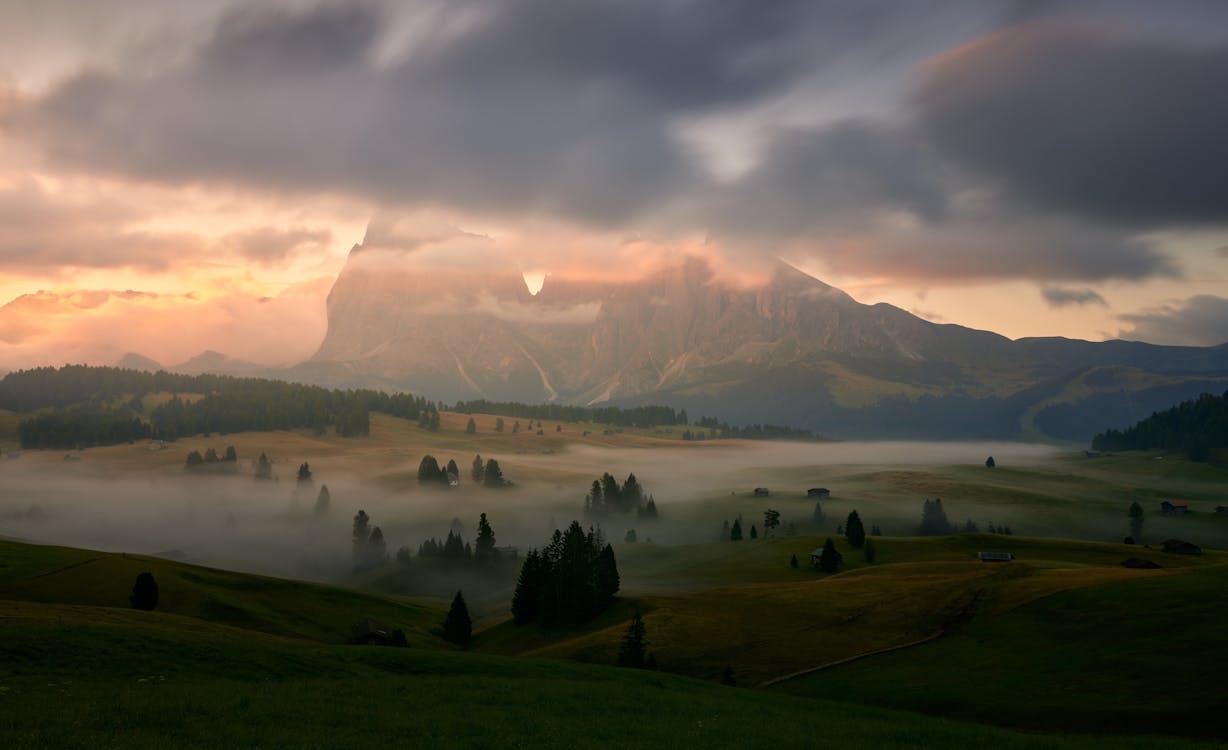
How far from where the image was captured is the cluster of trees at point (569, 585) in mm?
100812

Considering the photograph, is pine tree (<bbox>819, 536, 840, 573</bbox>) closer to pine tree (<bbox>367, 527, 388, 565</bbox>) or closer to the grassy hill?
the grassy hill

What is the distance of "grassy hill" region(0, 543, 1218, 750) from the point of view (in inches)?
1108

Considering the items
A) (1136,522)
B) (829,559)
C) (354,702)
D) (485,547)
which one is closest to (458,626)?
(829,559)

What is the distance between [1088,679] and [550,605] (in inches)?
2657

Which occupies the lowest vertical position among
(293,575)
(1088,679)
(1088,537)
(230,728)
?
(293,575)

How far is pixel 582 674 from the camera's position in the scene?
167ft

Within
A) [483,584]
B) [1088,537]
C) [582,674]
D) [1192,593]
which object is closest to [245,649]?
[582,674]

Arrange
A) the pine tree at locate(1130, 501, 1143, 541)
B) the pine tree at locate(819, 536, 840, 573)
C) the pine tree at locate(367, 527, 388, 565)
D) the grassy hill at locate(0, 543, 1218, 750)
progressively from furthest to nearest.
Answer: the pine tree at locate(367, 527, 388, 565) → the pine tree at locate(1130, 501, 1143, 541) → the pine tree at locate(819, 536, 840, 573) → the grassy hill at locate(0, 543, 1218, 750)

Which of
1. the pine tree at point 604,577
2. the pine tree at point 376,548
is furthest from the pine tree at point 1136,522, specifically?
the pine tree at point 376,548

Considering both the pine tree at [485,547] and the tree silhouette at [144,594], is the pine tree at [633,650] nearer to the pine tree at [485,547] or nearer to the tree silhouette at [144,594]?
the tree silhouette at [144,594]

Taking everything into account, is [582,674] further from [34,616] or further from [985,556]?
[985,556]

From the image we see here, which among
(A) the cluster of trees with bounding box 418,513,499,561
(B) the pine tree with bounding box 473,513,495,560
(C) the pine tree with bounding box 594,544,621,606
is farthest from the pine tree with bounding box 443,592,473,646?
(B) the pine tree with bounding box 473,513,495,560

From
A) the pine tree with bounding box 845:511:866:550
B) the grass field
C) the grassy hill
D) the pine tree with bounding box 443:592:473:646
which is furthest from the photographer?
the pine tree with bounding box 845:511:866:550

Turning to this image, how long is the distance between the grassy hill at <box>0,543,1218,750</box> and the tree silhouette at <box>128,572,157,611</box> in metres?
23.1
